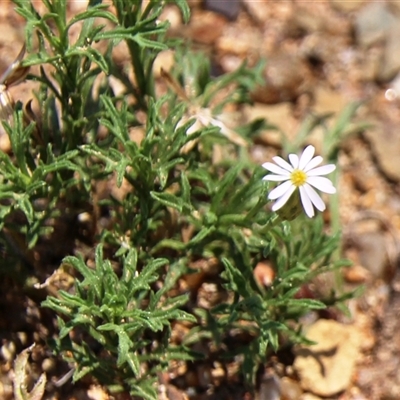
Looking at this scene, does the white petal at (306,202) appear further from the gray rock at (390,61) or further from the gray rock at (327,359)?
the gray rock at (390,61)

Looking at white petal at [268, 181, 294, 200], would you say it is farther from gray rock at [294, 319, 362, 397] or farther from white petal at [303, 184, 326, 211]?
gray rock at [294, 319, 362, 397]

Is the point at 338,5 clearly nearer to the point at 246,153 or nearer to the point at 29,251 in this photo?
the point at 246,153

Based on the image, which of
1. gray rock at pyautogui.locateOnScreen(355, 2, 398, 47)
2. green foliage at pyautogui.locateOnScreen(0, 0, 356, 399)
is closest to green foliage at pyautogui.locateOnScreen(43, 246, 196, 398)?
green foliage at pyautogui.locateOnScreen(0, 0, 356, 399)

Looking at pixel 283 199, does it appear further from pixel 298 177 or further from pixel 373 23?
pixel 373 23

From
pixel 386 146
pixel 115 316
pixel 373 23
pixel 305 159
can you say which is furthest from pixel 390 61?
pixel 115 316

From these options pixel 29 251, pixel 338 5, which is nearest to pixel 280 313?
pixel 29 251

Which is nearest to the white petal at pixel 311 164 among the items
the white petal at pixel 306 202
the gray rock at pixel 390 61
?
the white petal at pixel 306 202
